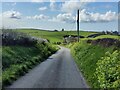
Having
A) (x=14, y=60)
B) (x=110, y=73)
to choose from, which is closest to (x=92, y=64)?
(x=14, y=60)

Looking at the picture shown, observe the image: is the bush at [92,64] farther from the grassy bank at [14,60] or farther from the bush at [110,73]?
the grassy bank at [14,60]

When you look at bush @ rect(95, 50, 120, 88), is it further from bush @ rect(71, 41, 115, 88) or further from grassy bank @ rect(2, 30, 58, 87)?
grassy bank @ rect(2, 30, 58, 87)

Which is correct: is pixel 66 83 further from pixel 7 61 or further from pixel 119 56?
pixel 7 61

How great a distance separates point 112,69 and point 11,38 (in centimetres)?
2046

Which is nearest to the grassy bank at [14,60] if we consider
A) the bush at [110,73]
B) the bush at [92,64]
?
the bush at [92,64]

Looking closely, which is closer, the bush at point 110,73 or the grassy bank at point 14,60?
the bush at point 110,73

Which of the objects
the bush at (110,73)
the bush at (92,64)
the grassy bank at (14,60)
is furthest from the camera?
the grassy bank at (14,60)

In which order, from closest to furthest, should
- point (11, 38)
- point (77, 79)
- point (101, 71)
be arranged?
point (101, 71), point (77, 79), point (11, 38)

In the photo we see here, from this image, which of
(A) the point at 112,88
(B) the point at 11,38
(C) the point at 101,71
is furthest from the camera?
(B) the point at 11,38

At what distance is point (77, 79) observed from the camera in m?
18.2

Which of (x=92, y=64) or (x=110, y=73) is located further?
(x=92, y=64)

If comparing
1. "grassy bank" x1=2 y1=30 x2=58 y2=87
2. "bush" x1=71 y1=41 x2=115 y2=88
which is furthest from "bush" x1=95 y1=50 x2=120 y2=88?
"grassy bank" x1=2 y1=30 x2=58 y2=87

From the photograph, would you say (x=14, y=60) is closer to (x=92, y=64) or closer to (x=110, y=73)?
(x=92, y=64)

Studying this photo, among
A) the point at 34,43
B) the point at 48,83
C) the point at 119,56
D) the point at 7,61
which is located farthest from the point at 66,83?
the point at 34,43
